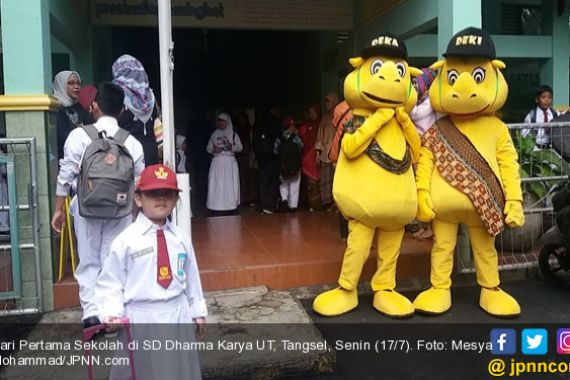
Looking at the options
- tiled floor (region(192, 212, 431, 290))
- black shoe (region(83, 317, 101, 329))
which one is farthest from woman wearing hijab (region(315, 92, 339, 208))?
black shoe (region(83, 317, 101, 329))

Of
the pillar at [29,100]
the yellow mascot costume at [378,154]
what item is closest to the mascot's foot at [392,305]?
the yellow mascot costume at [378,154]

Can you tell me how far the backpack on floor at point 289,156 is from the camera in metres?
7.41

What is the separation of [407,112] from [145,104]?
1.98m

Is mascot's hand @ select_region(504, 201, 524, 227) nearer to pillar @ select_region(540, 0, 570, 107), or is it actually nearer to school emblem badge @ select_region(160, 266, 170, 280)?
school emblem badge @ select_region(160, 266, 170, 280)

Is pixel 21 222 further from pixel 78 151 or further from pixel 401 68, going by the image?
pixel 401 68

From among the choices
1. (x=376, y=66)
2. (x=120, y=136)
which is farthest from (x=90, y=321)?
(x=376, y=66)

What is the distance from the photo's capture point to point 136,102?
164 inches

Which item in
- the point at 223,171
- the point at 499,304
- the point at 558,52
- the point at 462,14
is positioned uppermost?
the point at 558,52

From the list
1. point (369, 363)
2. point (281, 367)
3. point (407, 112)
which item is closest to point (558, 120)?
point (407, 112)

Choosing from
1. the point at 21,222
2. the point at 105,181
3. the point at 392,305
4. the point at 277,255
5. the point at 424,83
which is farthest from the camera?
the point at 277,255

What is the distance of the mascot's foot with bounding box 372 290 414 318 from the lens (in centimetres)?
408

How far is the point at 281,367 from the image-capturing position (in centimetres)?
326

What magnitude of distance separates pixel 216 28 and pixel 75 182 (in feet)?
15.0

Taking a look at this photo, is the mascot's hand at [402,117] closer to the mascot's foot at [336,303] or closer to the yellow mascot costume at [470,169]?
the yellow mascot costume at [470,169]
